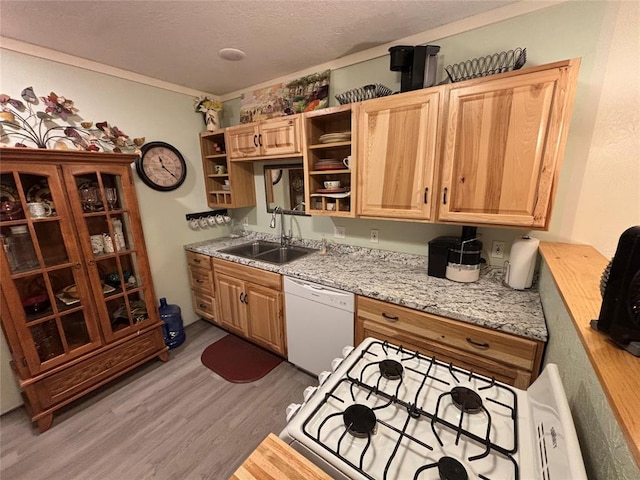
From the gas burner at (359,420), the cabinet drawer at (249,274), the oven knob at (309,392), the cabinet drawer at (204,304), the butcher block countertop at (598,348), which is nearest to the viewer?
the butcher block countertop at (598,348)

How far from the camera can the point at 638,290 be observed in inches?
21.3

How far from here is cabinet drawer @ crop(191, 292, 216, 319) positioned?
8.74 feet

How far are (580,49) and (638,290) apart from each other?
1473 mm

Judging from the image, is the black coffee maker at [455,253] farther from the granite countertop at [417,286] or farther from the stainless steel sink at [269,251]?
the stainless steel sink at [269,251]

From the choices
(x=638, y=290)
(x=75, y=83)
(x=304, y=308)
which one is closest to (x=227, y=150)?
(x=75, y=83)

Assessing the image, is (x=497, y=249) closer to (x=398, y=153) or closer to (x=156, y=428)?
(x=398, y=153)

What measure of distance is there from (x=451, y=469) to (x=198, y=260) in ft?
8.53

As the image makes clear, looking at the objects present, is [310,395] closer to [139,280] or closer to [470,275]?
[470,275]

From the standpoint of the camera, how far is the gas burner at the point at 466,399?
2.34 ft

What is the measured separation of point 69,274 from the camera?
1.82 metres

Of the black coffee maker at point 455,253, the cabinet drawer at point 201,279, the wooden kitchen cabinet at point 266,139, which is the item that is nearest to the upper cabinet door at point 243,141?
the wooden kitchen cabinet at point 266,139

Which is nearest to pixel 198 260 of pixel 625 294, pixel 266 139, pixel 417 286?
pixel 266 139

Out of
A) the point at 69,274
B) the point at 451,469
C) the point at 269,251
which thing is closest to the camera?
the point at 451,469

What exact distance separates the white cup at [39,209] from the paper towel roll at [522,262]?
287cm
